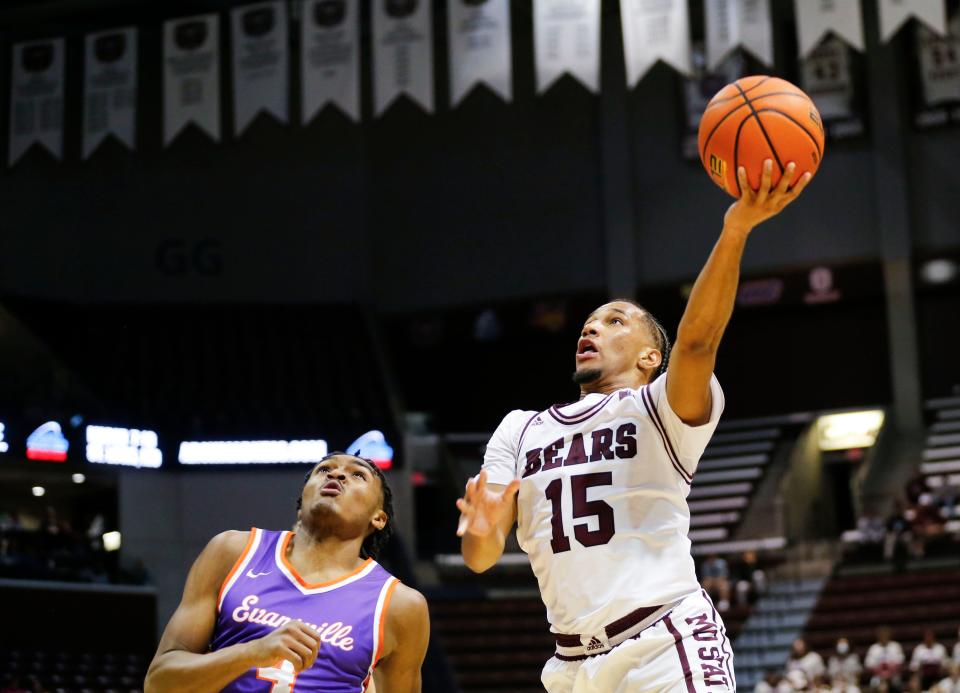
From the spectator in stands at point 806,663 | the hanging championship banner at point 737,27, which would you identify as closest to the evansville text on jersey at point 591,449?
the spectator in stands at point 806,663

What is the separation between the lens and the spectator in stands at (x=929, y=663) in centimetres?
1502

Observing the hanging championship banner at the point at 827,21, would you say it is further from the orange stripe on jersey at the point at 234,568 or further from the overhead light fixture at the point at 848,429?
the orange stripe on jersey at the point at 234,568

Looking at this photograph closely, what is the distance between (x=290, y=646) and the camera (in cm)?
376

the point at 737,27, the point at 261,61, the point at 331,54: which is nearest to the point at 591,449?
the point at 737,27

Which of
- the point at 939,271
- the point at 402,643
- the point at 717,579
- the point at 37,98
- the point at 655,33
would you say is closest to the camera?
the point at 402,643

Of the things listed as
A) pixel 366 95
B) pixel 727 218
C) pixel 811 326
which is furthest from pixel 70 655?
pixel 727 218

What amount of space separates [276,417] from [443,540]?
4162mm

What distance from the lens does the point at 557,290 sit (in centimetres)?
2436

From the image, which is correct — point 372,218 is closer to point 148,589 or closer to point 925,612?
point 148,589

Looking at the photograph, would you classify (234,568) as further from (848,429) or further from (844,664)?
(848,429)

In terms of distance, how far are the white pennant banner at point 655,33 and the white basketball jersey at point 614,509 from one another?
12.8m

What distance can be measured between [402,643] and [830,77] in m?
20.2

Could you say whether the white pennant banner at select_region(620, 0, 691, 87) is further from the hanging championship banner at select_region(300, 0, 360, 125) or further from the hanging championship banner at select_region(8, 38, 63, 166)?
the hanging championship banner at select_region(8, 38, 63, 166)

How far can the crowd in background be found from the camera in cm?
1495
